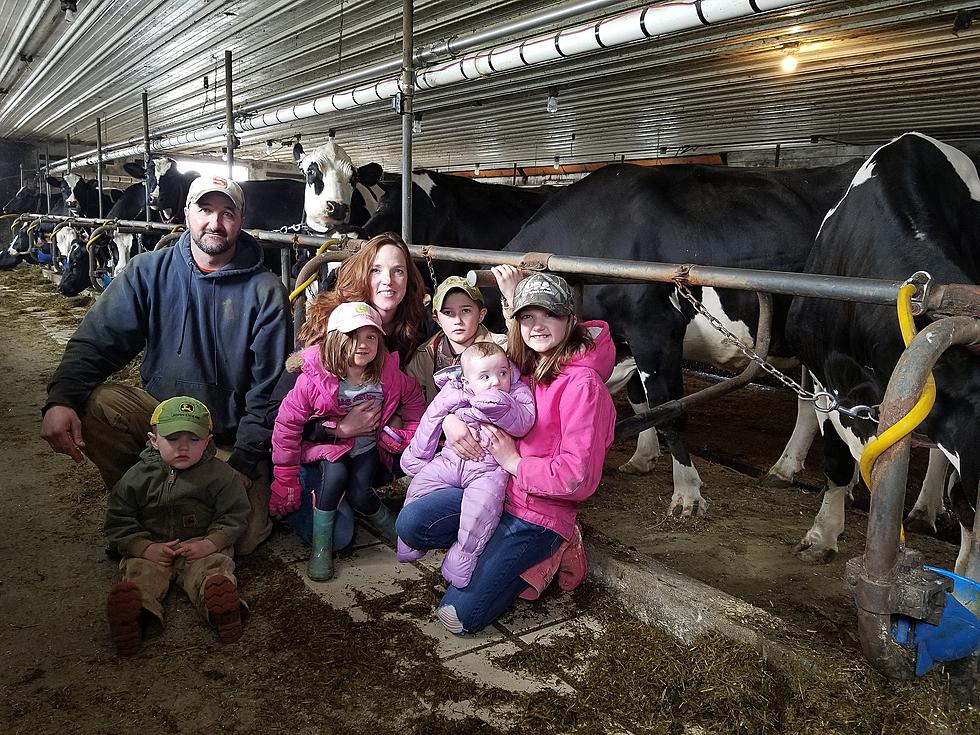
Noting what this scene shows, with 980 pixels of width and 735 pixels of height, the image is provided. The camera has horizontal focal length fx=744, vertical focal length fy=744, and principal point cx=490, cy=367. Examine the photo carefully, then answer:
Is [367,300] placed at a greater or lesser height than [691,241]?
lesser

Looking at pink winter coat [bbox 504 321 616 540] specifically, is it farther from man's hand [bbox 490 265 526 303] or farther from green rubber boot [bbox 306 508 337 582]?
green rubber boot [bbox 306 508 337 582]

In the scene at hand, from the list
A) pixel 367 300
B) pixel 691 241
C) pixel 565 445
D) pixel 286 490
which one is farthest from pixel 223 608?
pixel 691 241

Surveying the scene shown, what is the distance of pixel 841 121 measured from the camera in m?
9.92

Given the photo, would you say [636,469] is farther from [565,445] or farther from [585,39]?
[585,39]

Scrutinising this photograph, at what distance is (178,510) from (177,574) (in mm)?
235

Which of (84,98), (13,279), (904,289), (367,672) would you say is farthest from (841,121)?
(13,279)

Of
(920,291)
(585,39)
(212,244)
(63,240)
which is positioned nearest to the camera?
(920,291)

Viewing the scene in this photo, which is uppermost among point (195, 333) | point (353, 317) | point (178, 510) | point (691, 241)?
point (691, 241)

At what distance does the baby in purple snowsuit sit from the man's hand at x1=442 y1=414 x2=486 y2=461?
0.08 ft

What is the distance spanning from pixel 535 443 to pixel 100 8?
26.3 feet

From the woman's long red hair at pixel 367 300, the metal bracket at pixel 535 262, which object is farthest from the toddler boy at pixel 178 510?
the metal bracket at pixel 535 262

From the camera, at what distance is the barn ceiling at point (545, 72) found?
6.44 meters

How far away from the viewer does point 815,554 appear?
11.0 ft

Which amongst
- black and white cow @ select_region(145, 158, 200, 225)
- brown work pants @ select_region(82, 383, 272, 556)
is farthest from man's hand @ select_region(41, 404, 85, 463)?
black and white cow @ select_region(145, 158, 200, 225)
